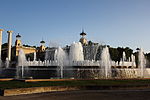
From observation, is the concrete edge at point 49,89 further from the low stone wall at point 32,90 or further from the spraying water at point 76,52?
the spraying water at point 76,52

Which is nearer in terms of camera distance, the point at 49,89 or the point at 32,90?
the point at 32,90

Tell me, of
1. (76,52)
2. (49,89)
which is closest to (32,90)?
(49,89)

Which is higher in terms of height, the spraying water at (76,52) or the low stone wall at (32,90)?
the spraying water at (76,52)

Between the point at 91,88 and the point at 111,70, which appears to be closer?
the point at 91,88

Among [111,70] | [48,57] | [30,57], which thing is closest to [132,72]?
[111,70]

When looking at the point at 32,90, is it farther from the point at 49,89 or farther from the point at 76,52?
the point at 76,52

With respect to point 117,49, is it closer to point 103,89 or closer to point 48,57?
point 48,57

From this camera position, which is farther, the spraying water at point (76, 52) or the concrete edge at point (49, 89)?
the spraying water at point (76, 52)

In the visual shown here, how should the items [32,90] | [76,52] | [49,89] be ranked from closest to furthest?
[32,90]
[49,89]
[76,52]

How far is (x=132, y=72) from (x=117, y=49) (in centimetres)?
3464

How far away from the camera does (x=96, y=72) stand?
20.0 m

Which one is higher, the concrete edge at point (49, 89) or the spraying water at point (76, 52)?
the spraying water at point (76, 52)

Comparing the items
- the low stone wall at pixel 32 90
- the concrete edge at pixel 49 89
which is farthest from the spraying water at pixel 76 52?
the low stone wall at pixel 32 90

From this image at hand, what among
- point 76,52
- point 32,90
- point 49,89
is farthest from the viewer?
point 76,52
